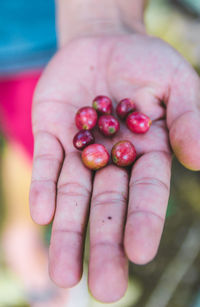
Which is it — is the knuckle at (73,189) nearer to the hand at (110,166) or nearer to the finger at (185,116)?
the hand at (110,166)

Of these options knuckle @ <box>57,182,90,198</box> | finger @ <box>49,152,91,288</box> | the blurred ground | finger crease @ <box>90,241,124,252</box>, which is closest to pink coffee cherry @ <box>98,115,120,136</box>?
finger @ <box>49,152,91,288</box>

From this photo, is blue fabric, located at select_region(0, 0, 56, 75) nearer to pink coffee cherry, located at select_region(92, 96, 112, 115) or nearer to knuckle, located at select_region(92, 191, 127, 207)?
pink coffee cherry, located at select_region(92, 96, 112, 115)

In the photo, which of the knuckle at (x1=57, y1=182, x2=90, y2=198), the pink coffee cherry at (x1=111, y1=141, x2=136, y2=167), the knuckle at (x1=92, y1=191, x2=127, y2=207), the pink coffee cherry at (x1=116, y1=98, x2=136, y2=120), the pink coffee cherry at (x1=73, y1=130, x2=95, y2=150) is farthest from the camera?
the pink coffee cherry at (x1=116, y1=98, x2=136, y2=120)

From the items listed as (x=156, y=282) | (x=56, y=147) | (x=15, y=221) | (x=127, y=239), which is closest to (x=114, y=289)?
(x=127, y=239)

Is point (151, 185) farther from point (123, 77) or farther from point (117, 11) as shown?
point (117, 11)

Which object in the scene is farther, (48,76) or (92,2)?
(92,2)

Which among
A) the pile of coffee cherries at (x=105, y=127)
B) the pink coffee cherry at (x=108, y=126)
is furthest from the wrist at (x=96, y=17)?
the pink coffee cherry at (x=108, y=126)
